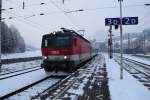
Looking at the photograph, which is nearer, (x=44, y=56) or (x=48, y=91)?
(x=48, y=91)

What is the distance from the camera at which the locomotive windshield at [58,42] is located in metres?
20.2

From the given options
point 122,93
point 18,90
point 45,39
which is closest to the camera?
point 122,93

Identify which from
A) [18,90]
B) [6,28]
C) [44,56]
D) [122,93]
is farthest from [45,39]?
[6,28]

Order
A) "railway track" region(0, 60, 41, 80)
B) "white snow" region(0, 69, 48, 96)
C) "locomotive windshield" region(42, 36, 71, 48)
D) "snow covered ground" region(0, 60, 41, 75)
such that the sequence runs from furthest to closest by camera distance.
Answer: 1. "snow covered ground" region(0, 60, 41, 75)
2. "railway track" region(0, 60, 41, 80)
3. "locomotive windshield" region(42, 36, 71, 48)
4. "white snow" region(0, 69, 48, 96)

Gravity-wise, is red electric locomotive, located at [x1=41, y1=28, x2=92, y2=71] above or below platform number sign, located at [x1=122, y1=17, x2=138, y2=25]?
below

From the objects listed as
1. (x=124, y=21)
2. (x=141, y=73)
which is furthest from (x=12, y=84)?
(x=141, y=73)

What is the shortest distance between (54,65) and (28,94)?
7.72 meters

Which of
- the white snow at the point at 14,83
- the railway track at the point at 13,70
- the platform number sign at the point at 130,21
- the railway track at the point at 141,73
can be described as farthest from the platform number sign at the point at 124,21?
the railway track at the point at 13,70

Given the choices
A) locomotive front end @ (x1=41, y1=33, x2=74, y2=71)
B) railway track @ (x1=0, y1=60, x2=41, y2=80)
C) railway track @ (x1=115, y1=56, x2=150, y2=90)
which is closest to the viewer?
railway track @ (x1=115, y1=56, x2=150, y2=90)

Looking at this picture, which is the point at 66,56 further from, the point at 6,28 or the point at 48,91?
the point at 6,28

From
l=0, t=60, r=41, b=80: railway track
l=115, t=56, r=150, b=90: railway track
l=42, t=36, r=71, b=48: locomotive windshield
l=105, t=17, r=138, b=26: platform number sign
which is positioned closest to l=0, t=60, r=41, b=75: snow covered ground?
l=0, t=60, r=41, b=80: railway track

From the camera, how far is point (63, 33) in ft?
66.8

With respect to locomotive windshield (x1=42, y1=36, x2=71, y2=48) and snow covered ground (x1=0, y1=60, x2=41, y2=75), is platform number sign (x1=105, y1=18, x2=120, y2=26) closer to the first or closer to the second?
locomotive windshield (x1=42, y1=36, x2=71, y2=48)

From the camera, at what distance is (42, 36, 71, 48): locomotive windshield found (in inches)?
794
